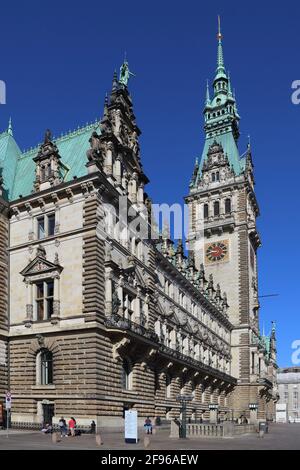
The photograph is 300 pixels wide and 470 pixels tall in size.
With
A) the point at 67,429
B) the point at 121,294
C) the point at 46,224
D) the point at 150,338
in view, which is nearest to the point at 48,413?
the point at 67,429

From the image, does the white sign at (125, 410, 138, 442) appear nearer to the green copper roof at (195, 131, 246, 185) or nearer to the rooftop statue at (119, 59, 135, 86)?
the rooftop statue at (119, 59, 135, 86)

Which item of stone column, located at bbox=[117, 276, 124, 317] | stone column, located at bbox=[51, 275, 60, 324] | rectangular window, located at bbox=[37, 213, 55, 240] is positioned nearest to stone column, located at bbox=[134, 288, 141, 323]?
stone column, located at bbox=[117, 276, 124, 317]

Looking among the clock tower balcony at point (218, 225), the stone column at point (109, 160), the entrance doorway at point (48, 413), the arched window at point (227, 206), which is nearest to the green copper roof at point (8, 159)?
the stone column at point (109, 160)

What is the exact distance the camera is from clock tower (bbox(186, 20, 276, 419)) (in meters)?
98.5

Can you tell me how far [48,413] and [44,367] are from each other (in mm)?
3491

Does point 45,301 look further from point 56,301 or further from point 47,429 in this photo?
point 47,429

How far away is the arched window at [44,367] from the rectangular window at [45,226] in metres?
9.44

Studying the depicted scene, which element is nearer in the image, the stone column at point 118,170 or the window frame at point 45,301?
the window frame at point 45,301

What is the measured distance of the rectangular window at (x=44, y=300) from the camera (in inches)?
1752

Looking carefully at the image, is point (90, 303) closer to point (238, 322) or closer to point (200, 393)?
point (200, 393)

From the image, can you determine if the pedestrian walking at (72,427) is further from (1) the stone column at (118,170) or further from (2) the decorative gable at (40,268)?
(1) the stone column at (118,170)

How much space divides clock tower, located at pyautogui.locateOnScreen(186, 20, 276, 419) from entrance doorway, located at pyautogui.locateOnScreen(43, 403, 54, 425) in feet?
187

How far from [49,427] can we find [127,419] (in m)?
11.0
